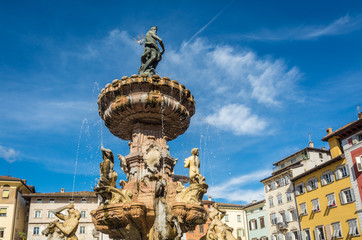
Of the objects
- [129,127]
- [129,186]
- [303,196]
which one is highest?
[303,196]

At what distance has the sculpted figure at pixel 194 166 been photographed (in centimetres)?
1173

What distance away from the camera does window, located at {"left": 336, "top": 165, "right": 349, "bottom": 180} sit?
37.7 m

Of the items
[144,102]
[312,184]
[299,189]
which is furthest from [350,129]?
[144,102]

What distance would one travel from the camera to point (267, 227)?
55.1m

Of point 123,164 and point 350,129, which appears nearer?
point 123,164

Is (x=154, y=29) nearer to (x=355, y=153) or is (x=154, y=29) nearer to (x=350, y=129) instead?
(x=350, y=129)

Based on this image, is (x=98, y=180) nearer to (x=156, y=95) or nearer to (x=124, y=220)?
(x=124, y=220)

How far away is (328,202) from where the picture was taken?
132ft

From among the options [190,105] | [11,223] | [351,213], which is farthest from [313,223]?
[11,223]

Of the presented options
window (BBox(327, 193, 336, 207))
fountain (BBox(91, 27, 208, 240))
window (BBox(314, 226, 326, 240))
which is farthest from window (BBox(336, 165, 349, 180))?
fountain (BBox(91, 27, 208, 240))

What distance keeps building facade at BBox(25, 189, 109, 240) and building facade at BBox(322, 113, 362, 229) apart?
38278mm

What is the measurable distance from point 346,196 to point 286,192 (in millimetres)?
12115

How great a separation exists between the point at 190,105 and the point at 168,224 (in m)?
6.24

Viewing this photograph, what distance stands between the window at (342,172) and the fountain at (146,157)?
29908 mm
